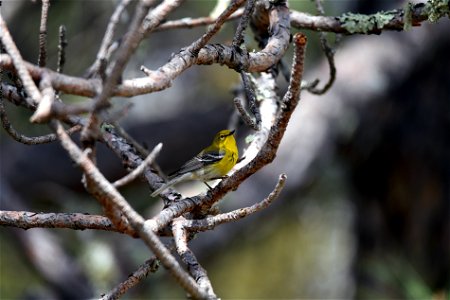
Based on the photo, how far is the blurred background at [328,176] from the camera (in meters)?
4.24

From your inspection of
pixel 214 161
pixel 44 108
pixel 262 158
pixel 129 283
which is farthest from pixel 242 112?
pixel 214 161

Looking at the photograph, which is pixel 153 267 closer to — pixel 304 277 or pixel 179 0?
pixel 179 0

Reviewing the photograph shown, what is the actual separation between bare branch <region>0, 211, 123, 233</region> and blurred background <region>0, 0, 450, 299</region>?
2.23m

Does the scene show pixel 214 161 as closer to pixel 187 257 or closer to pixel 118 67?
pixel 187 257

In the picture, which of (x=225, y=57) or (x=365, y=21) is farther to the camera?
(x=365, y=21)

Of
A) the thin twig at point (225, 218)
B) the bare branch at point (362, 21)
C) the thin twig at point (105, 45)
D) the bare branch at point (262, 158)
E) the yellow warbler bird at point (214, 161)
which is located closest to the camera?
the thin twig at point (105, 45)

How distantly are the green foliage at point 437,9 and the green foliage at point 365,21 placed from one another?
19 centimetres

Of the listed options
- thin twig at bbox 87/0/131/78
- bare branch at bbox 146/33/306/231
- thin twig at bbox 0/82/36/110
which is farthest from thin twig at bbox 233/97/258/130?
thin twig at bbox 0/82/36/110

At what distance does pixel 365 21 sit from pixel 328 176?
292 cm

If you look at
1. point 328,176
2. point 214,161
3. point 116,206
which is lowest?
point 328,176

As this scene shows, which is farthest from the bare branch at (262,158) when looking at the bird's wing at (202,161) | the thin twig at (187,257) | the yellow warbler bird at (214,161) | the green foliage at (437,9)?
the bird's wing at (202,161)

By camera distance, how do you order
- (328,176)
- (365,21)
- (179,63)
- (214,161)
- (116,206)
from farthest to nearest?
(328,176), (214,161), (365,21), (179,63), (116,206)

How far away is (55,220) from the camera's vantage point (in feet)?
5.01

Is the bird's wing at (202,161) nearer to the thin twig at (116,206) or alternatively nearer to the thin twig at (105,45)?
the thin twig at (105,45)
